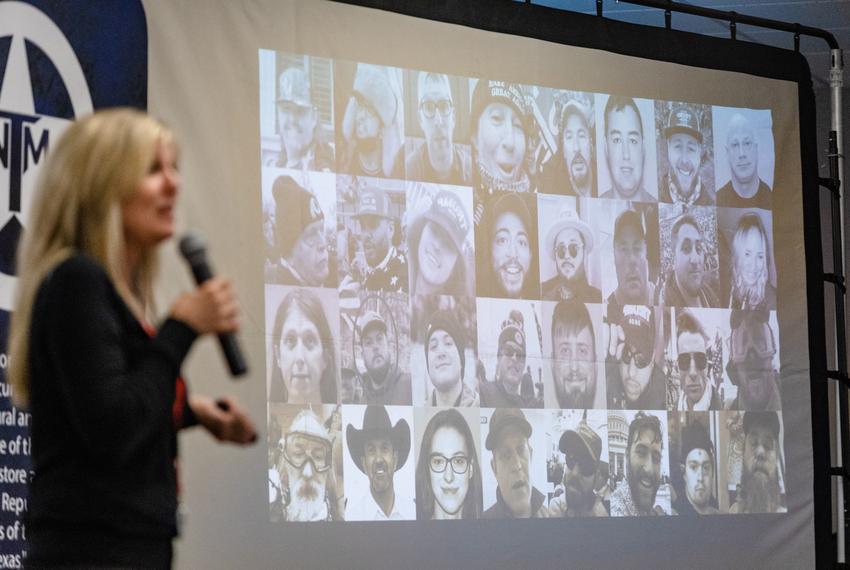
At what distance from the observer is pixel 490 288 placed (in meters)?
4.09

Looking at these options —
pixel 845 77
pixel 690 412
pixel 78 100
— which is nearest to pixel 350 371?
pixel 78 100

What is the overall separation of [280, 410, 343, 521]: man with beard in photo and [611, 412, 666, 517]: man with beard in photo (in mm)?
1174

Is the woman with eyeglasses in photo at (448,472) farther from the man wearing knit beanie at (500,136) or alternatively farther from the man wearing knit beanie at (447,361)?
the man wearing knit beanie at (500,136)

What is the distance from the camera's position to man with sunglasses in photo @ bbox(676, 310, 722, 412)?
450 centimetres

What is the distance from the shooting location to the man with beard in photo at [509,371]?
4031 mm

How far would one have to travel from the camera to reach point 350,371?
3762 mm

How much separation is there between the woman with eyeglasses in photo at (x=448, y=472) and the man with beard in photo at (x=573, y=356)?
0.45 m

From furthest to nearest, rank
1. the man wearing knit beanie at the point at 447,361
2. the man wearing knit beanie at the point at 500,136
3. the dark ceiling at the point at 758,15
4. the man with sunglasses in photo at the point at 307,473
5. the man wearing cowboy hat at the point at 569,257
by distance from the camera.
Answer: the dark ceiling at the point at 758,15 < the man wearing cowboy hat at the point at 569,257 < the man wearing knit beanie at the point at 500,136 < the man wearing knit beanie at the point at 447,361 < the man with sunglasses in photo at the point at 307,473

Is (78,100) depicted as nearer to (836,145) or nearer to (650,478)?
(650,478)

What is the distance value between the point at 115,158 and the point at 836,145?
422cm

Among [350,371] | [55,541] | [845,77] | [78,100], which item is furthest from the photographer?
[845,77]

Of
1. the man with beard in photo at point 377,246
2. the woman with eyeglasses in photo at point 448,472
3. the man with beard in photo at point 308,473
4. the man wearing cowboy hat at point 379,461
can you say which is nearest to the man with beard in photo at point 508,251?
the man with beard in photo at point 377,246

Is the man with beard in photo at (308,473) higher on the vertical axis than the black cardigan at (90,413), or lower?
lower

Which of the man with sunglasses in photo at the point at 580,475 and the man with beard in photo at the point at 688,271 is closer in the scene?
the man with sunglasses in photo at the point at 580,475
